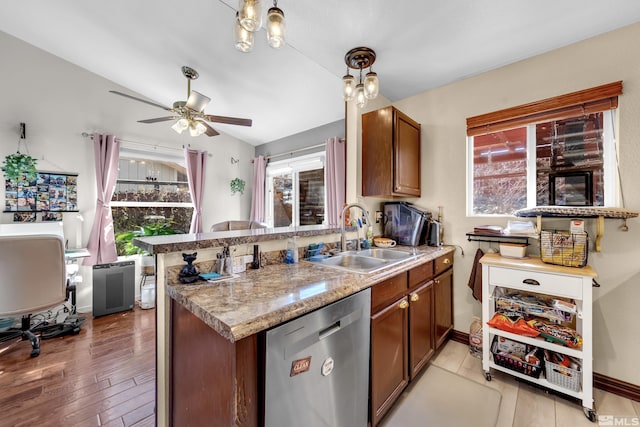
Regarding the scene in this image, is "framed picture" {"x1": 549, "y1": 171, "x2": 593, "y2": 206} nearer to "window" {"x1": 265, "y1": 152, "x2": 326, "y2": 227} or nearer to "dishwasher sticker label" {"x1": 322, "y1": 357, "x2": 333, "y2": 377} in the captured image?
"dishwasher sticker label" {"x1": 322, "y1": 357, "x2": 333, "y2": 377}

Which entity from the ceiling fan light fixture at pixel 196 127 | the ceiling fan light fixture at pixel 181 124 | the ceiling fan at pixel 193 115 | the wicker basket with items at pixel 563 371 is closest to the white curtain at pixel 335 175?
the ceiling fan at pixel 193 115

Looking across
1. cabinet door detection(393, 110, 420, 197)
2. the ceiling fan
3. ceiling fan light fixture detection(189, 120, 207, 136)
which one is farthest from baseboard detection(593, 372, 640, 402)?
ceiling fan light fixture detection(189, 120, 207, 136)

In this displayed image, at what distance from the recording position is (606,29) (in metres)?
1.65

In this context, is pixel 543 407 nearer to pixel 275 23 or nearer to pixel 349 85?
pixel 349 85

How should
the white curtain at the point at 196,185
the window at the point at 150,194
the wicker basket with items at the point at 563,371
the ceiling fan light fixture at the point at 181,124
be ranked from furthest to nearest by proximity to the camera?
the white curtain at the point at 196,185 < the window at the point at 150,194 < the ceiling fan light fixture at the point at 181,124 < the wicker basket with items at the point at 563,371

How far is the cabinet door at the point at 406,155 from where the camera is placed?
83.7 inches

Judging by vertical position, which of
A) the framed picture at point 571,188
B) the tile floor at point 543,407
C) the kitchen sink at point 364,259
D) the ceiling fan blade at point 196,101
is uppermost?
the ceiling fan blade at point 196,101

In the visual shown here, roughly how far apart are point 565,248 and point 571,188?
1.76 ft

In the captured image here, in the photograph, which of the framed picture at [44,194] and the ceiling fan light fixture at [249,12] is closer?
the ceiling fan light fixture at [249,12]

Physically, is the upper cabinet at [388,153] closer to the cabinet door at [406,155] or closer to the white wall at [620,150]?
the cabinet door at [406,155]

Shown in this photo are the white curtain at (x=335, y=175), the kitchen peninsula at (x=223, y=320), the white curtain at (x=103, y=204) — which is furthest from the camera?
the white curtain at (x=335, y=175)

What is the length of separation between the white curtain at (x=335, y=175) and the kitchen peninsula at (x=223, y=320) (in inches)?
77.4

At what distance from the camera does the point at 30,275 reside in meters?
2.00

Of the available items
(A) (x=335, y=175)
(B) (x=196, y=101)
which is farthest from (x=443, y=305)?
(B) (x=196, y=101)
